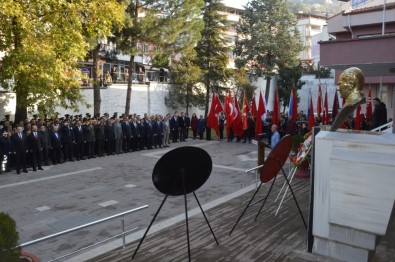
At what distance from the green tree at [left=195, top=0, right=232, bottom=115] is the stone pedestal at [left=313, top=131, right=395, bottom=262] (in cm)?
2494

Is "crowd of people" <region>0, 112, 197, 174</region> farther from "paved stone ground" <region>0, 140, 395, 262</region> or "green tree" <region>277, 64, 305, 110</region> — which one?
"green tree" <region>277, 64, 305, 110</region>

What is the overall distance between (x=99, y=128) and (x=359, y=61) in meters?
10.9

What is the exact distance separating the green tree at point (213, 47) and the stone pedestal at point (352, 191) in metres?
24.9

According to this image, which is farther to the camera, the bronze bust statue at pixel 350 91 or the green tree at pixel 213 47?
the green tree at pixel 213 47

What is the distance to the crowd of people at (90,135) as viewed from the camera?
13.0 m

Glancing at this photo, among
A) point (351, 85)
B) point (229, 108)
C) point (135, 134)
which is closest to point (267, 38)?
point (229, 108)

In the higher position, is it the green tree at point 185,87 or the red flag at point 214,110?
the green tree at point 185,87

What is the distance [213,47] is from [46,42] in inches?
712

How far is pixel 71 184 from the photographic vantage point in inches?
448

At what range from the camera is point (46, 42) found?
1370 cm

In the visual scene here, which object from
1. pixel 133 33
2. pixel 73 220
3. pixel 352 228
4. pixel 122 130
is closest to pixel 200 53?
pixel 133 33

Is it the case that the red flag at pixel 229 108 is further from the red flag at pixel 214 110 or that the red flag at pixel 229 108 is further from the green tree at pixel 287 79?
the green tree at pixel 287 79

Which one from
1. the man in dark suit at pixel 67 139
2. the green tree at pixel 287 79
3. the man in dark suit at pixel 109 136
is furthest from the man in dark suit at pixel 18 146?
the green tree at pixel 287 79

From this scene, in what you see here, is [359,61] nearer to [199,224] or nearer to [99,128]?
[199,224]
